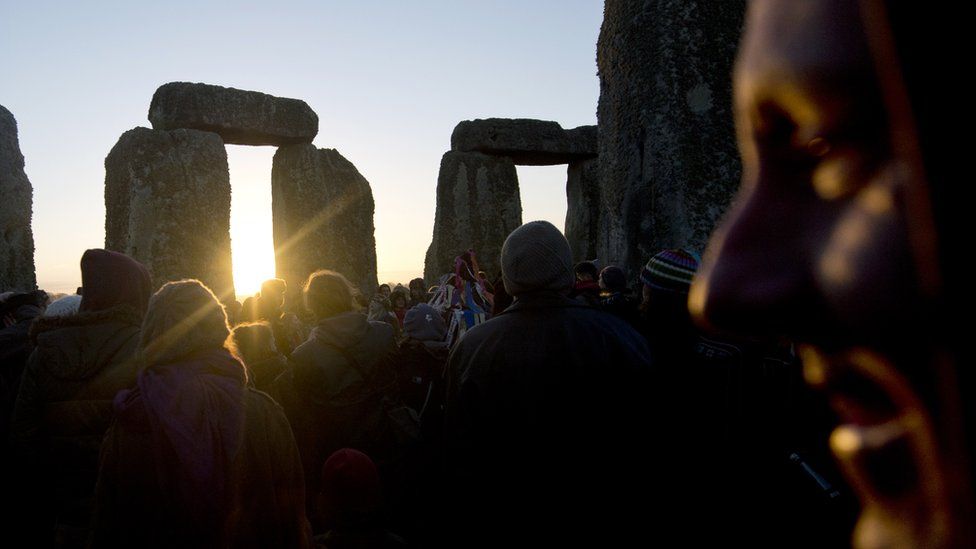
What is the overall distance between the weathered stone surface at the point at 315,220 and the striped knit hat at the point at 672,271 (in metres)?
9.15

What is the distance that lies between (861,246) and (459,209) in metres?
12.8

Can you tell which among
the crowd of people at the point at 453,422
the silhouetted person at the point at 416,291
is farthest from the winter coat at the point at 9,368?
the silhouetted person at the point at 416,291

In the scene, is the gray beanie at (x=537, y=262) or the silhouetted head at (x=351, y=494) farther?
the silhouetted head at (x=351, y=494)

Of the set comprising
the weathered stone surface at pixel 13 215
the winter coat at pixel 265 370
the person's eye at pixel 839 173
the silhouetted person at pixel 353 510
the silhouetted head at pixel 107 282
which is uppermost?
the weathered stone surface at pixel 13 215

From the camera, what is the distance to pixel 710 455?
1937 millimetres

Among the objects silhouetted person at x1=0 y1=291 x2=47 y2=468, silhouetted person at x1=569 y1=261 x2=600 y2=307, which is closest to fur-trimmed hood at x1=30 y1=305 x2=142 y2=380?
silhouetted person at x1=0 y1=291 x2=47 y2=468

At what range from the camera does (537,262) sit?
79.2 inches

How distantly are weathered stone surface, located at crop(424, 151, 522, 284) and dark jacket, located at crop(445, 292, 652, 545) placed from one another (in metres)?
10.8

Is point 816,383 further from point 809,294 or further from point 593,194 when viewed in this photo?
point 593,194

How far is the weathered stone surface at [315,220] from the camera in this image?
11078mm

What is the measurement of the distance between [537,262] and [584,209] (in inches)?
469

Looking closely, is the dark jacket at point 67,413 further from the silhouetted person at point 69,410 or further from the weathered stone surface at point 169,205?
the weathered stone surface at point 169,205

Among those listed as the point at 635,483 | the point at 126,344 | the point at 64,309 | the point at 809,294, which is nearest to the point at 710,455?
the point at 635,483

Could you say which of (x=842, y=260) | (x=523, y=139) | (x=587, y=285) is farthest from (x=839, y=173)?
(x=523, y=139)
